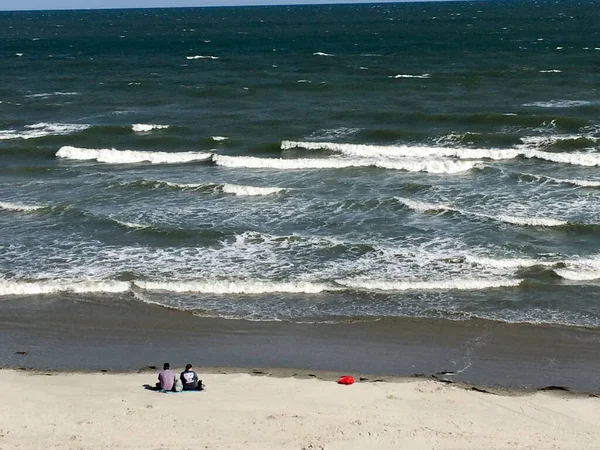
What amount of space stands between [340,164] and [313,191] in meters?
3.77

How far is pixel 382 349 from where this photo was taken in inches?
735

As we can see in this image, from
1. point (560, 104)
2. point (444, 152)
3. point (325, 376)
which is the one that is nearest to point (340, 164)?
point (444, 152)

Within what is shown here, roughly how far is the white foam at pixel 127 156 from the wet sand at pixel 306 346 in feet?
52.9

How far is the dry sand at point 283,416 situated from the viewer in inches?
563

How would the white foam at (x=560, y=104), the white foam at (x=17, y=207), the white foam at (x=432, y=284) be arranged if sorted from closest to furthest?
the white foam at (x=432, y=284), the white foam at (x=17, y=207), the white foam at (x=560, y=104)

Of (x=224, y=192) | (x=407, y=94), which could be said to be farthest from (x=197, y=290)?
(x=407, y=94)

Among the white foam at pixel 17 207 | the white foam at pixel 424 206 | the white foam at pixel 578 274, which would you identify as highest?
the white foam at pixel 424 206

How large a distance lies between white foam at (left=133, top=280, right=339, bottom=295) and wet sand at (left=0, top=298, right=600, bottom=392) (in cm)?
128

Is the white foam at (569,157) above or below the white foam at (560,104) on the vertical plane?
below

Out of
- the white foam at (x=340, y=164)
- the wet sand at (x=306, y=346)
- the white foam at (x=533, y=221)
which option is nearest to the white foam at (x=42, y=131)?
the white foam at (x=340, y=164)

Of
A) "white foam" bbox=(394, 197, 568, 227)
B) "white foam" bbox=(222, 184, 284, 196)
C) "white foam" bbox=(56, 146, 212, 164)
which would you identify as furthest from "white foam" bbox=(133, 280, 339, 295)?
"white foam" bbox=(56, 146, 212, 164)

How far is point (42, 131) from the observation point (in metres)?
42.0

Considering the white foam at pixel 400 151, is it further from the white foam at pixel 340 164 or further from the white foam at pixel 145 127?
the white foam at pixel 145 127

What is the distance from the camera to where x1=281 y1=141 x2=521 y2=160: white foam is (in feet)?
115
